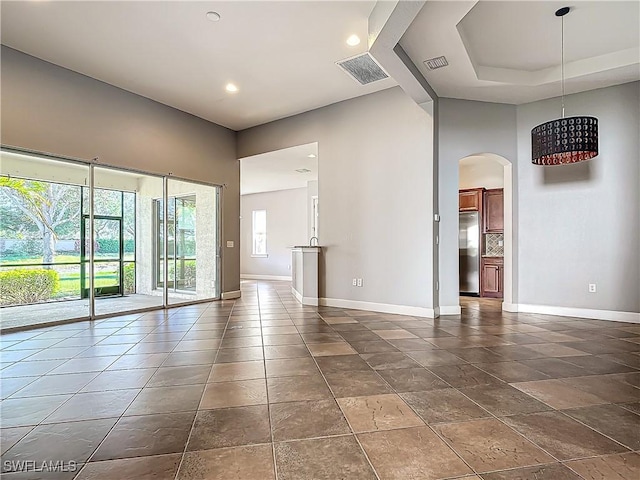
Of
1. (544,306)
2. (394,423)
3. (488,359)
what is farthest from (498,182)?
(394,423)

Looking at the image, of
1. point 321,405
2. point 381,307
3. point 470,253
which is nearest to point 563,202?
point 470,253

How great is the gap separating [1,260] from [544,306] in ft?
24.9

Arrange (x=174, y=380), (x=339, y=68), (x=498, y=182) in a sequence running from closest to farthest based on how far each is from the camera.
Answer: (x=174, y=380) → (x=339, y=68) → (x=498, y=182)

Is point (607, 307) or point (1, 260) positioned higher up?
point (1, 260)

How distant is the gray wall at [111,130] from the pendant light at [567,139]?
17.1 ft

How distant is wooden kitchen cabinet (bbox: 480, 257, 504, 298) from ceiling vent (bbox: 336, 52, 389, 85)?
4345 mm

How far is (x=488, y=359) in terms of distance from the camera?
310 centimetres

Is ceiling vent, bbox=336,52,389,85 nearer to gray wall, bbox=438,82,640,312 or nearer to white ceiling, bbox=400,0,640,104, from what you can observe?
white ceiling, bbox=400,0,640,104

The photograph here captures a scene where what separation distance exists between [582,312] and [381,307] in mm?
2802

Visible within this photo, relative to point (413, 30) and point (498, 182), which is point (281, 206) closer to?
point (498, 182)

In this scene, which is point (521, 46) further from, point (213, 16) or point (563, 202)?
point (213, 16)

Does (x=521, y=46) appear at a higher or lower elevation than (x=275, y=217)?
higher

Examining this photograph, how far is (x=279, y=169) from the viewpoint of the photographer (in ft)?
27.7

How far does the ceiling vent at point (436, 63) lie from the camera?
413cm
